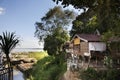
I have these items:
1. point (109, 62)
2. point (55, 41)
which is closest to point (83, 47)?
point (109, 62)

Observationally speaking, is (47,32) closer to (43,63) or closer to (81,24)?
(81,24)

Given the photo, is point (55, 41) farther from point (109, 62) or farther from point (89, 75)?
point (89, 75)

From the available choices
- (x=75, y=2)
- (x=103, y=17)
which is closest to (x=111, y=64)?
(x=103, y=17)

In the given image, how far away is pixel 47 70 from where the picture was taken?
1859cm

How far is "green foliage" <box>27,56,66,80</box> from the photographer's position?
1681cm

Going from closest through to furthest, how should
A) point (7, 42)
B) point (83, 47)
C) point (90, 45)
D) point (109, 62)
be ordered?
point (7, 42)
point (109, 62)
point (90, 45)
point (83, 47)

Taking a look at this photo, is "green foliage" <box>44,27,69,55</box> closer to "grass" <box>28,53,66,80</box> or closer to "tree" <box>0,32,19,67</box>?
"grass" <box>28,53,66,80</box>

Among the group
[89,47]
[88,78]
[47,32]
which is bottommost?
[88,78]

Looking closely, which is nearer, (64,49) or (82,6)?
(82,6)

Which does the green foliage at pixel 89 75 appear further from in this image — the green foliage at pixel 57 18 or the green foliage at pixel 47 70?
the green foliage at pixel 57 18

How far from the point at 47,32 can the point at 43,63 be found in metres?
8.48

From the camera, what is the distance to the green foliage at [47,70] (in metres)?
16.8

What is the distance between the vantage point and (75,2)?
485 centimetres

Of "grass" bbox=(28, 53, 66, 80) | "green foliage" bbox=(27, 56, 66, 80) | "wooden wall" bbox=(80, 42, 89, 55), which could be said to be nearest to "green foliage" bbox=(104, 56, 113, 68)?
"grass" bbox=(28, 53, 66, 80)
